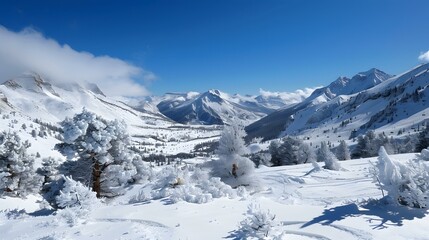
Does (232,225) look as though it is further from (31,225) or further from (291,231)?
(31,225)

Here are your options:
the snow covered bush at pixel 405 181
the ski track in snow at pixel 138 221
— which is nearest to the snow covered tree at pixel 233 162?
the snow covered bush at pixel 405 181

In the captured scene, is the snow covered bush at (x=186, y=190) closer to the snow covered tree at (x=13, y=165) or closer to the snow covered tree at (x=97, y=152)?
the snow covered tree at (x=97, y=152)

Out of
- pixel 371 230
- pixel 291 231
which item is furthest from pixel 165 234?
pixel 371 230

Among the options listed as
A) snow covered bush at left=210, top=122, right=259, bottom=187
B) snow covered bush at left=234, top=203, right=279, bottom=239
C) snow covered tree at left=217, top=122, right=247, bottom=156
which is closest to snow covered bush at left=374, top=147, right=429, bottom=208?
snow covered bush at left=234, top=203, right=279, bottom=239

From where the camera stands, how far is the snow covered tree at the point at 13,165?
29812mm

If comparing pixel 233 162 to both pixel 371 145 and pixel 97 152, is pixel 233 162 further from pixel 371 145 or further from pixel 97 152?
pixel 371 145

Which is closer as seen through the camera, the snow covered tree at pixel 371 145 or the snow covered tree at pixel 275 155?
the snow covered tree at pixel 275 155

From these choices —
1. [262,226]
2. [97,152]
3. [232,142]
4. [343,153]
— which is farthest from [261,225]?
[343,153]

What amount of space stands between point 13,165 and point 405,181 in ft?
107

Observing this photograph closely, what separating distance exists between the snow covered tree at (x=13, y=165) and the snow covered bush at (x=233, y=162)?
20.0 metres

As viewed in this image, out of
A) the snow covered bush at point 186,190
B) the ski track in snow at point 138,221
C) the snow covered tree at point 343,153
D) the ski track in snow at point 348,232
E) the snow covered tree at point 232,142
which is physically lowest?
the ski track in snow at point 348,232

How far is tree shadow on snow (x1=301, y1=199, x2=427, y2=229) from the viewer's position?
36.1 feet

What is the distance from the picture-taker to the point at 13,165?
30.6 meters

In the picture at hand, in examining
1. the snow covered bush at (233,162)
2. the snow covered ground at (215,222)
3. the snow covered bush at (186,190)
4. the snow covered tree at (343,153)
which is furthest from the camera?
the snow covered tree at (343,153)
